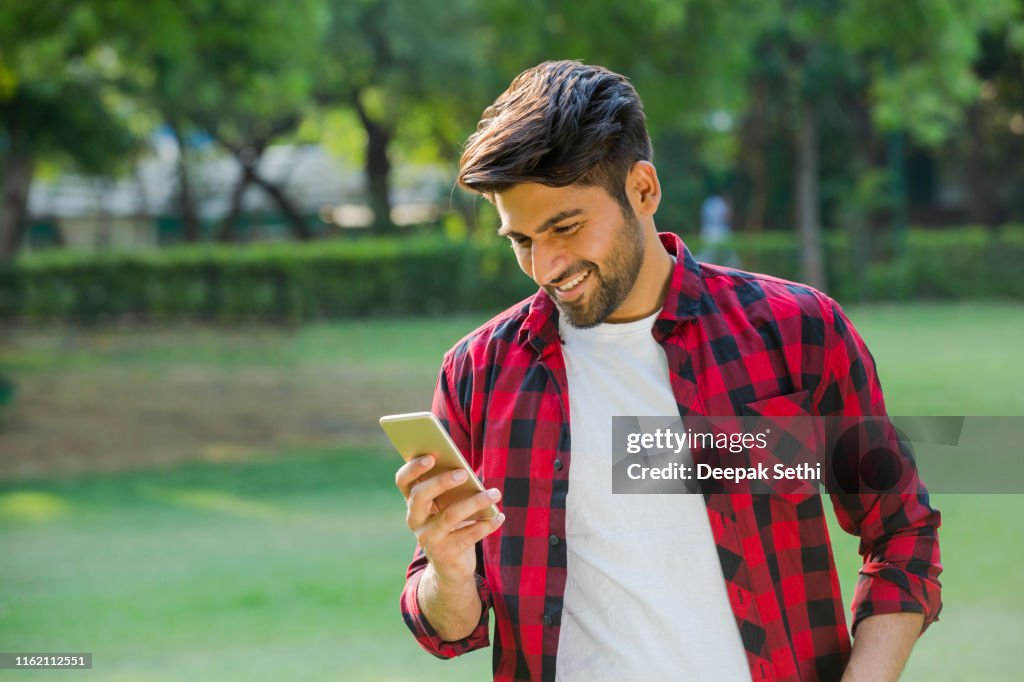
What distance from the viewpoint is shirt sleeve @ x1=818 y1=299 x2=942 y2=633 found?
83.4 inches

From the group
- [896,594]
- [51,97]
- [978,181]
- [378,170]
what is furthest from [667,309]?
[978,181]

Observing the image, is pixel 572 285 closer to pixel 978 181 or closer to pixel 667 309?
pixel 667 309

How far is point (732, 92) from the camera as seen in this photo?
675 inches

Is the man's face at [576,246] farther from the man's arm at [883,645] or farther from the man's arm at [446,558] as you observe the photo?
the man's arm at [883,645]

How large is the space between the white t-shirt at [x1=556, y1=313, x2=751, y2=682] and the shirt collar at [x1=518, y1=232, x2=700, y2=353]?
51mm

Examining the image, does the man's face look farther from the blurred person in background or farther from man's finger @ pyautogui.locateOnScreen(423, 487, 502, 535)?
the blurred person in background

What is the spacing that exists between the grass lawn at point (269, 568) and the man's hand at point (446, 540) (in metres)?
3.91

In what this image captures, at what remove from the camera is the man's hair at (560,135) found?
2176 millimetres

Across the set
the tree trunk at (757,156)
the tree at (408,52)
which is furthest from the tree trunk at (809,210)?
the tree at (408,52)

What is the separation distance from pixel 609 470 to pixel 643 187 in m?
0.52

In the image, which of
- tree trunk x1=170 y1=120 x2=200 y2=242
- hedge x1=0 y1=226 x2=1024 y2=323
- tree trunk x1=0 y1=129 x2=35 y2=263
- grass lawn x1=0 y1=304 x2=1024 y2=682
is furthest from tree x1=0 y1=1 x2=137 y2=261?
tree trunk x1=170 y1=120 x2=200 y2=242

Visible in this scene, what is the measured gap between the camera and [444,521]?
2061 mm

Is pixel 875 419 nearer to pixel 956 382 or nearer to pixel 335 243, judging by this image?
pixel 956 382

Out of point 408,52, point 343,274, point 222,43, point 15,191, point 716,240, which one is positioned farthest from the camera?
point 716,240
